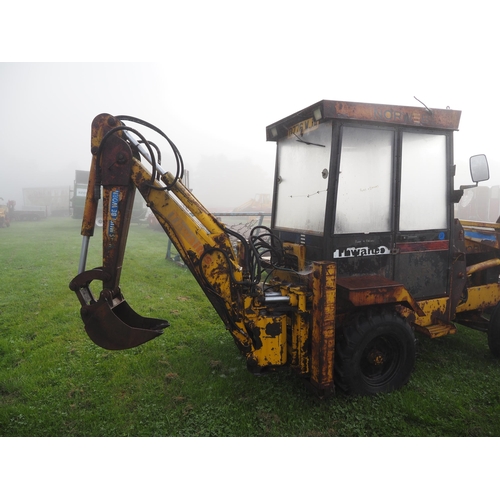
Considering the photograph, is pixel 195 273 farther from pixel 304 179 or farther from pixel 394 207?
pixel 394 207

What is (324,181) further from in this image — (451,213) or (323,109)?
(451,213)

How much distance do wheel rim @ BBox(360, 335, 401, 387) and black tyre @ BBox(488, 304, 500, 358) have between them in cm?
144

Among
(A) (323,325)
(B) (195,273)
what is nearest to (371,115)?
(A) (323,325)

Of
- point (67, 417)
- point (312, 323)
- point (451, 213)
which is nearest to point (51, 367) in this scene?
point (67, 417)

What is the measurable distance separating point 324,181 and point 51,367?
3338mm

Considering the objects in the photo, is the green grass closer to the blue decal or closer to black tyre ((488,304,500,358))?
black tyre ((488,304,500,358))

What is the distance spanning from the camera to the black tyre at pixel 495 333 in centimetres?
402

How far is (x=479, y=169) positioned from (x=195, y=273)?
9.49 ft

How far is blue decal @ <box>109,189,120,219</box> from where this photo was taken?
3.00 m

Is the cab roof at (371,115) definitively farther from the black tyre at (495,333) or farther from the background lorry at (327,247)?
the black tyre at (495,333)

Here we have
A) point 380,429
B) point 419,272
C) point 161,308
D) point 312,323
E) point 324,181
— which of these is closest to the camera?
point 380,429

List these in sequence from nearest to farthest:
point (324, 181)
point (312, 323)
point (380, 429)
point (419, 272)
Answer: point (380, 429) < point (312, 323) < point (324, 181) < point (419, 272)

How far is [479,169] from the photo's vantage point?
3637mm

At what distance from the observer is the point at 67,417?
3.06 m
